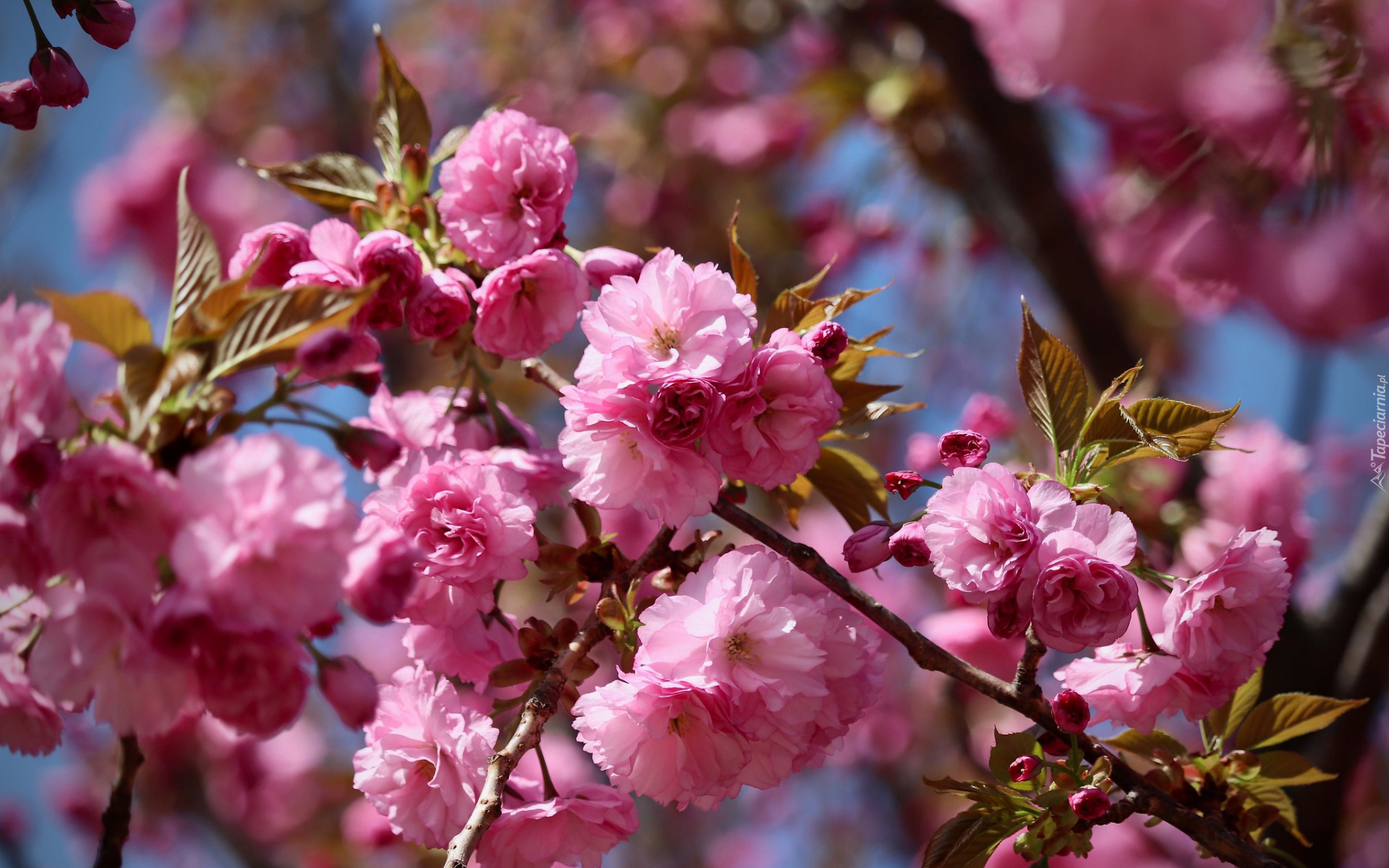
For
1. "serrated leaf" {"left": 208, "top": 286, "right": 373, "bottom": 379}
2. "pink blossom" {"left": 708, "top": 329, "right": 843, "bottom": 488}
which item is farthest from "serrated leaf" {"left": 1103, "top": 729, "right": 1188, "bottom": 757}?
"serrated leaf" {"left": 208, "top": 286, "right": 373, "bottom": 379}

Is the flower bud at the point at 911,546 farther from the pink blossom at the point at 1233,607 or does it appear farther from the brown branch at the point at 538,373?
the brown branch at the point at 538,373

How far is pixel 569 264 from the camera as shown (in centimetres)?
86

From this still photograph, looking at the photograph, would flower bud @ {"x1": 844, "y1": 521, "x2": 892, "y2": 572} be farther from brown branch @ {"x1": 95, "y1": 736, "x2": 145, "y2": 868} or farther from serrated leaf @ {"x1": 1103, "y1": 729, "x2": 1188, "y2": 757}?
brown branch @ {"x1": 95, "y1": 736, "x2": 145, "y2": 868}

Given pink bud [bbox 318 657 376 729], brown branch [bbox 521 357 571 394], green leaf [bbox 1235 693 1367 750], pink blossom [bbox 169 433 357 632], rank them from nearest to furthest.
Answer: pink blossom [bbox 169 433 357 632]
pink bud [bbox 318 657 376 729]
green leaf [bbox 1235 693 1367 750]
brown branch [bbox 521 357 571 394]

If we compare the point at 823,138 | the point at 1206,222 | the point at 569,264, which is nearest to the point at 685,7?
the point at 823,138

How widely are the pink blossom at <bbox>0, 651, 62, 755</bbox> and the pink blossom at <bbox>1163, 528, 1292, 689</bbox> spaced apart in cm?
90

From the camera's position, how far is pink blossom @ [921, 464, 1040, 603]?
0.71 m

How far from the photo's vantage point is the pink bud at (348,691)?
0.65 meters

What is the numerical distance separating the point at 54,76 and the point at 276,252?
29cm

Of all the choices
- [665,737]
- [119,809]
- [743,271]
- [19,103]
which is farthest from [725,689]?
[19,103]

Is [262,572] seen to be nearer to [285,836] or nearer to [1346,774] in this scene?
[1346,774]

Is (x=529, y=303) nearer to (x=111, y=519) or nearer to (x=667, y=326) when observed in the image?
(x=667, y=326)

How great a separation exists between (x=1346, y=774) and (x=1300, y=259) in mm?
926

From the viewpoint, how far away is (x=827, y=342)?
2.57ft
